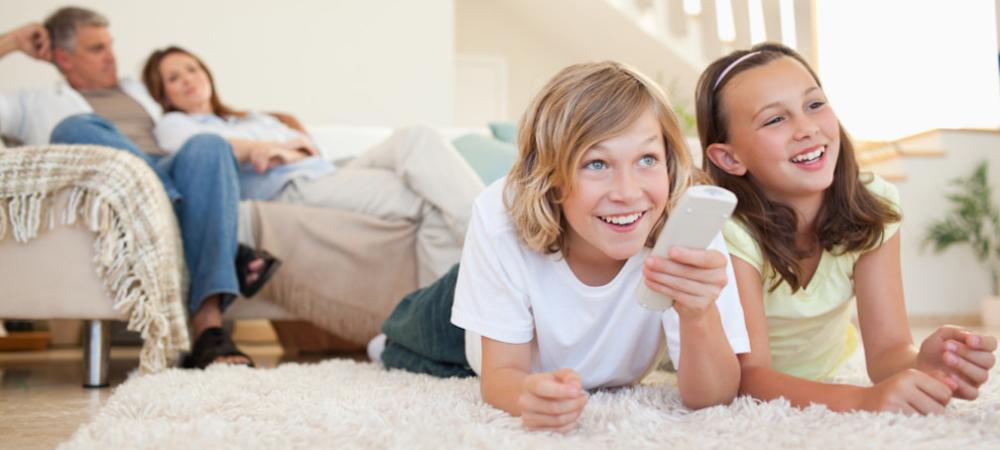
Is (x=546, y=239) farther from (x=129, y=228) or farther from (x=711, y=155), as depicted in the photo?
(x=129, y=228)

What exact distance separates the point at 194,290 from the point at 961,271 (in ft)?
10.8

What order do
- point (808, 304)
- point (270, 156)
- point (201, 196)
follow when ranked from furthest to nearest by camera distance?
1. point (270, 156)
2. point (201, 196)
3. point (808, 304)

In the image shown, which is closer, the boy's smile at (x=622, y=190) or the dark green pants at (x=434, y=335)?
the boy's smile at (x=622, y=190)

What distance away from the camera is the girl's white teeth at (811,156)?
4.12ft

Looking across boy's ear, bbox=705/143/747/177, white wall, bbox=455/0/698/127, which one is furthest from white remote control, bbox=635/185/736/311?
white wall, bbox=455/0/698/127

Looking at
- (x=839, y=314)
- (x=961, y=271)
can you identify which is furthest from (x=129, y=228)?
(x=961, y=271)

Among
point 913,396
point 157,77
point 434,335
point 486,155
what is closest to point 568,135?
point 913,396

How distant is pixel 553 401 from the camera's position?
90cm

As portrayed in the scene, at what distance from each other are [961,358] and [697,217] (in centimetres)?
41

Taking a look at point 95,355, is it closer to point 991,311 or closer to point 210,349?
point 210,349

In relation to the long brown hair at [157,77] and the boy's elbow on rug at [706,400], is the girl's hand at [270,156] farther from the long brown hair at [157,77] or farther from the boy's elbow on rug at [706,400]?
the boy's elbow on rug at [706,400]

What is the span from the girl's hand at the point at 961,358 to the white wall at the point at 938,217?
10.1 feet

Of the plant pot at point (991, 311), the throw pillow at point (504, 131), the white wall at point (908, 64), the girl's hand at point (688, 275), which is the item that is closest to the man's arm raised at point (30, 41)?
the throw pillow at point (504, 131)

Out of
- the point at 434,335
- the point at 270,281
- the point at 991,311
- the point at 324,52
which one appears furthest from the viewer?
the point at 324,52
